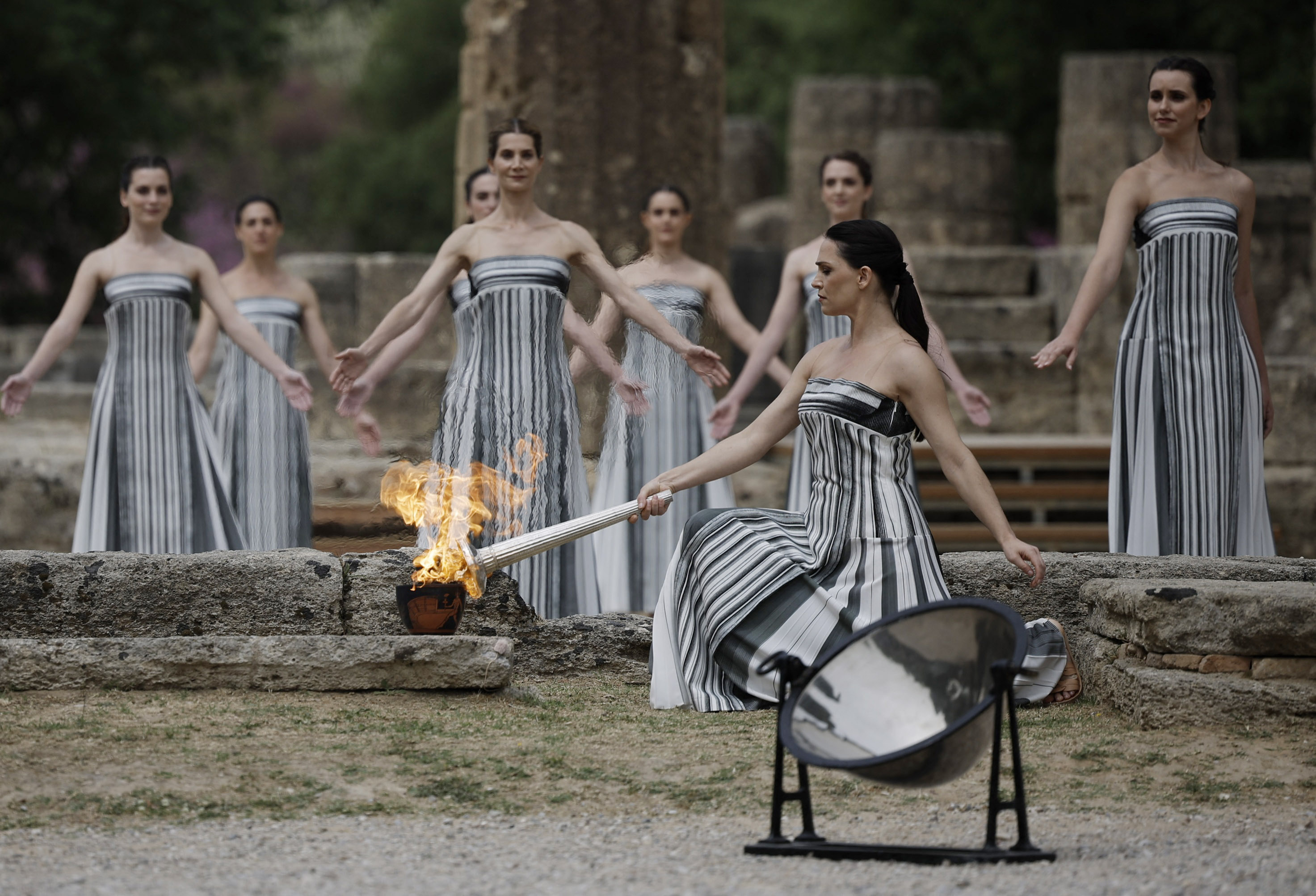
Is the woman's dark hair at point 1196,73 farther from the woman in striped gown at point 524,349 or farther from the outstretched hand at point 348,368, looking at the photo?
the outstretched hand at point 348,368

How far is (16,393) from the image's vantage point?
7.39m

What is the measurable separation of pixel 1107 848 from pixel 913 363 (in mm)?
1760

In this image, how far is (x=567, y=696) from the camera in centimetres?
549

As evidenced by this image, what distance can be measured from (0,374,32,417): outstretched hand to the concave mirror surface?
4630 millimetres

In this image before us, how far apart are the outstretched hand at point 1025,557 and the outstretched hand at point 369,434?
3.21 m

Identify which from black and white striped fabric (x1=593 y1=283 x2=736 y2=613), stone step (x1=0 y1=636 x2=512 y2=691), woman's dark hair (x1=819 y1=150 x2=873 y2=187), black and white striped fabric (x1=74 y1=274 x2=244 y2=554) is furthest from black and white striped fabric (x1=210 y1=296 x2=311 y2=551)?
stone step (x1=0 y1=636 x2=512 y2=691)

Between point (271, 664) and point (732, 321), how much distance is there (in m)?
3.48

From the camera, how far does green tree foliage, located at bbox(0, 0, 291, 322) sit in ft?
67.4

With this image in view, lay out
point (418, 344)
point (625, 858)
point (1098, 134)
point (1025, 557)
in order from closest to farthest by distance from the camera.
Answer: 1. point (625, 858)
2. point (1025, 557)
3. point (418, 344)
4. point (1098, 134)

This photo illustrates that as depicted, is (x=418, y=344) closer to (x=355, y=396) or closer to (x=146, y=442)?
(x=355, y=396)

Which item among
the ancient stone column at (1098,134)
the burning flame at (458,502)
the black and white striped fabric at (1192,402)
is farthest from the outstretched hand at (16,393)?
the ancient stone column at (1098,134)

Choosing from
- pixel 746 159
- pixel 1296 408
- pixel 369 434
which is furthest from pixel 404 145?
pixel 369 434

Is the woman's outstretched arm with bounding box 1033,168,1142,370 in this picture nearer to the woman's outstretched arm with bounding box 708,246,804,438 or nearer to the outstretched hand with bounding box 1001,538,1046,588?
the outstretched hand with bounding box 1001,538,1046,588

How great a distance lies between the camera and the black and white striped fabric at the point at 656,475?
25.2 feet
